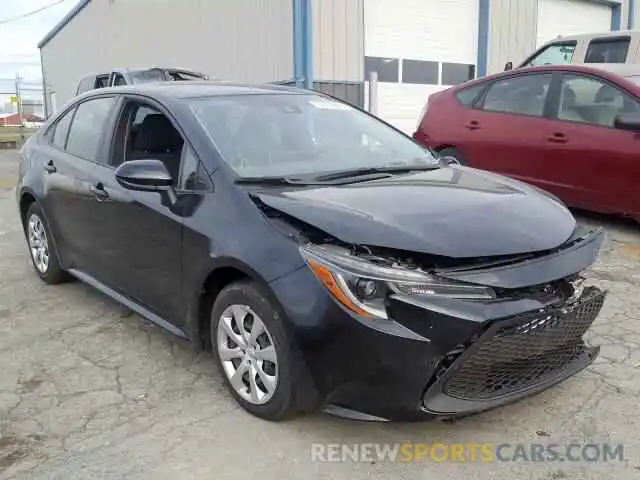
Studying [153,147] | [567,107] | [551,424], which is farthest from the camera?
[567,107]

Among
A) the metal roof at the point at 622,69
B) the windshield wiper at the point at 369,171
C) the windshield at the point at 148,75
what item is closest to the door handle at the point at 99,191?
the windshield wiper at the point at 369,171

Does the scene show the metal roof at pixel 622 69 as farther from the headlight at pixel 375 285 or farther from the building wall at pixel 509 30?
the building wall at pixel 509 30

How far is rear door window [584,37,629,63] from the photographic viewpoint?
8.25 metres

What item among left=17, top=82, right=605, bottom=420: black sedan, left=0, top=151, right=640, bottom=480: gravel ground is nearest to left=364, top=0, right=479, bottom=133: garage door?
left=17, top=82, right=605, bottom=420: black sedan

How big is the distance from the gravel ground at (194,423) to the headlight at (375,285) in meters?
0.68

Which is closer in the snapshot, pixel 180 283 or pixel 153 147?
pixel 180 283

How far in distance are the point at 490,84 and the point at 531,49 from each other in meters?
10.3

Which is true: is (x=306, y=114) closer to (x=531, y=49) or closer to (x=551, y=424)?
(x=551, y=424)

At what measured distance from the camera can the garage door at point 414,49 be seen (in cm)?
1323

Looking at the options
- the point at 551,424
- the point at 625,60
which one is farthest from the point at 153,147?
the point at 625,60

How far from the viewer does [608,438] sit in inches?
107

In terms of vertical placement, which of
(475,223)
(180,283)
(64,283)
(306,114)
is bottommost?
(64,283)

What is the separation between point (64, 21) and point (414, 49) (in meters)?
17.5

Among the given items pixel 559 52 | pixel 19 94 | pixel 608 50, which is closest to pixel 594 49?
pixel 608 50
